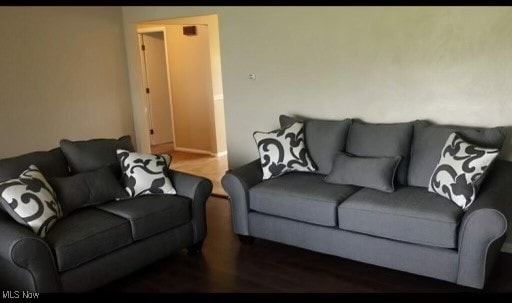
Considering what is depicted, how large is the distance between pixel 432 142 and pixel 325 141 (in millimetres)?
829

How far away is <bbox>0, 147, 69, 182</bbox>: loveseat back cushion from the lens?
2.79m

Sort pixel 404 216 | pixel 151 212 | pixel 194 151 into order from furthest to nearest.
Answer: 1. pixel 194 151
2. pixel 151 212
3. pixel 404 216

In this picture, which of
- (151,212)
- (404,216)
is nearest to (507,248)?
(404,216)

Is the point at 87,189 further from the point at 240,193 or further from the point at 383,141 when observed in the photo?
the point at 383,141

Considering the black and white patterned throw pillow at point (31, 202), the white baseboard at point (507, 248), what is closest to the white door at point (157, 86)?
the black and white patterned throw pillow at point (31, 202)

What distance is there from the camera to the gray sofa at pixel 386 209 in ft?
8.04

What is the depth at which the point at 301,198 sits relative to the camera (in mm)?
3027

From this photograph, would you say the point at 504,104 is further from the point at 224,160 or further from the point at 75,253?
the point at 224,160

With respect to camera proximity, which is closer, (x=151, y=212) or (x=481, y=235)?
(x=481, y=235)

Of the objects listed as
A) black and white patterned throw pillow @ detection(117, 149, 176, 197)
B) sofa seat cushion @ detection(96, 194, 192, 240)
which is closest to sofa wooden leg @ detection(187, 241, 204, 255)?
sofa seat cushion @ detection(96, 194, 192, 240)

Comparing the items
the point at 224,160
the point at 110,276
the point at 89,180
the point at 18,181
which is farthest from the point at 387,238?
the point at 224,160

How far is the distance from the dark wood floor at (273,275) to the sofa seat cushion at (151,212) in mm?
331

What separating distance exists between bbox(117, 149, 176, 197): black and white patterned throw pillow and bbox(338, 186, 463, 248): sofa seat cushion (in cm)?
130
